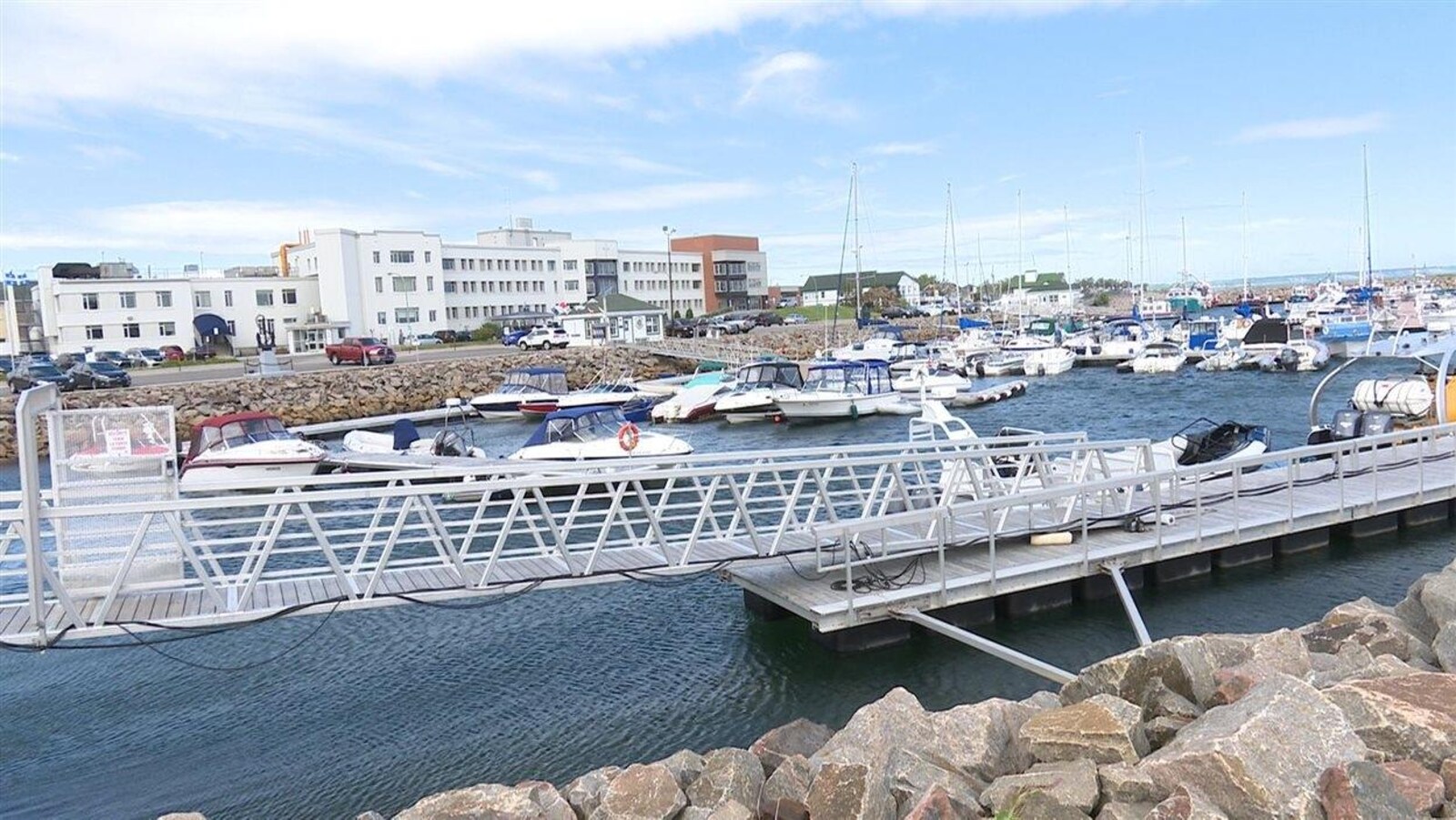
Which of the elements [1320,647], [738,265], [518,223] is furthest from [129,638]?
[738,265]

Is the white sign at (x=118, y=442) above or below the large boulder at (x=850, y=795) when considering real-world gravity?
above

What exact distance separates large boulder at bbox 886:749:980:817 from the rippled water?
4.46 metres

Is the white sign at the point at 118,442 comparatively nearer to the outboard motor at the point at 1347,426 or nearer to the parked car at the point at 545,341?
the outboard motor at the point at 1347,426

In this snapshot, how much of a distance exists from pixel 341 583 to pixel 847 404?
33.8 metres

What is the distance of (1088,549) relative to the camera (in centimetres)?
1472

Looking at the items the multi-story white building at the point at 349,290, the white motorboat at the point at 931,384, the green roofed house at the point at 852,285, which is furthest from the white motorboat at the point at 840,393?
the green roofed house at the point at 852,285

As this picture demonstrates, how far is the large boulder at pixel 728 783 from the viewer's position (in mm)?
7781

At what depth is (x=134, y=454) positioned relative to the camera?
37.8 ft

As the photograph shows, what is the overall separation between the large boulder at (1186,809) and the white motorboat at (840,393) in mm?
37062

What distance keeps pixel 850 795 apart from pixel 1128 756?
195cm

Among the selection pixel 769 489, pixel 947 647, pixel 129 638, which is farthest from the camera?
pixel 769 489

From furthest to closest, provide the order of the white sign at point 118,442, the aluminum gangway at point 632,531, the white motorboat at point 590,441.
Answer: the white motorboat at point 590,441
the white sign at point 118,442
the aluminum gangway at point 632,531

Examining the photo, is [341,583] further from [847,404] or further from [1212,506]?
[847,404]

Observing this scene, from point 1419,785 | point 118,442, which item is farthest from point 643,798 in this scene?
point 118,442
